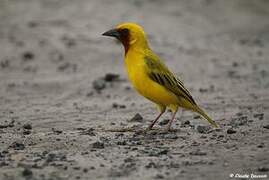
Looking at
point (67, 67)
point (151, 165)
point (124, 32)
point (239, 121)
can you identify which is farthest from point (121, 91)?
point (151, 165)

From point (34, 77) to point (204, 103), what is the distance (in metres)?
3.06

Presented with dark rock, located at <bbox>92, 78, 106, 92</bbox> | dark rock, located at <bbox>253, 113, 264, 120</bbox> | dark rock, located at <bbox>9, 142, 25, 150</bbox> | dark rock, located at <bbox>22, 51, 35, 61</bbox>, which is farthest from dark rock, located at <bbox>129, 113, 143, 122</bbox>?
dark rock, located at <bbox>22, 51, 35, 61</bbox>

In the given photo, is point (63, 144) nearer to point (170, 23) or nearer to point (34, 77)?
point (34, 77)

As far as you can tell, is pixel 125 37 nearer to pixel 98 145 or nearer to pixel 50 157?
pixel 98 145

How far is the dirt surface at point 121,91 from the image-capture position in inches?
261

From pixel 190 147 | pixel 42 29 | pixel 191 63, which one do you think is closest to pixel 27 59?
pixel 42 29

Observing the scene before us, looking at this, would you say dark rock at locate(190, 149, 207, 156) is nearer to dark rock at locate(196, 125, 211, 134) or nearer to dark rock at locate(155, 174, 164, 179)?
dark rock at locate(155, 174, 164, 179)

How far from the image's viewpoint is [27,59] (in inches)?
500

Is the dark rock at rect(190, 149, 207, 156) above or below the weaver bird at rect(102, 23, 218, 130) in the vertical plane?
below

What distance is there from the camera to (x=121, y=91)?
35.6ft

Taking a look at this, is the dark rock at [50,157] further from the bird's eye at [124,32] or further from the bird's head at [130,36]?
the bird's eye at [124,32]

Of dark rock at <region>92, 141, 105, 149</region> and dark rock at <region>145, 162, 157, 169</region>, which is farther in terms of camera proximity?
dark rock at <region>92, 141, 105, 149</region>

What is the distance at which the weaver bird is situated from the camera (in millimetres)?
7848

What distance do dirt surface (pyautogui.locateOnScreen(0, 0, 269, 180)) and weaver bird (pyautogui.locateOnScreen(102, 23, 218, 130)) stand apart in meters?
0.33
